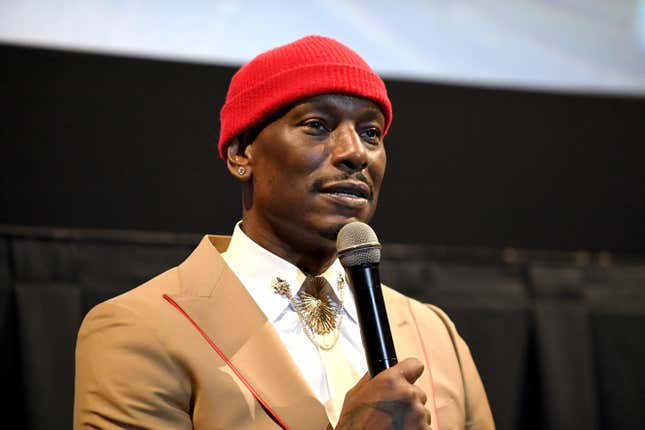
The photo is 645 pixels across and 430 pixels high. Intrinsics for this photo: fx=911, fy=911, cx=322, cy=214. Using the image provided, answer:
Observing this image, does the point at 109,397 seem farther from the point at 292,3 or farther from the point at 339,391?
the point at 292,3

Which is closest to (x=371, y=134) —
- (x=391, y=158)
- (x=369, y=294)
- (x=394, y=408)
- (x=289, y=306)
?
(x=289, y=306)

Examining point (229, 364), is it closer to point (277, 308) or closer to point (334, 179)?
point (277, 308)

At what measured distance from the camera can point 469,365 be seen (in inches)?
70.2

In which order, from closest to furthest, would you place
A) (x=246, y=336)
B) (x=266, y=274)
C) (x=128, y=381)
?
(x=128, y=381) → (x=246, y=336) → (x=266, y=274)

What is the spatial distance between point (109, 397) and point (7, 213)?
1.15 metres

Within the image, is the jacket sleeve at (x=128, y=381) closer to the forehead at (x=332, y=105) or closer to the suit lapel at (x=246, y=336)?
the suit lapel at (x=246, y=336)

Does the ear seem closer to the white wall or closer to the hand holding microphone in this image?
Result: the hand holding microphone

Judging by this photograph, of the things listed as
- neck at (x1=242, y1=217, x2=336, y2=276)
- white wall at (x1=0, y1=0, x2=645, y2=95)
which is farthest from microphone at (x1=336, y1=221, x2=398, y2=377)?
white wall at (x1=0, y1=0, x2=645, y2=95)

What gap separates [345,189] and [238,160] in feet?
0.89

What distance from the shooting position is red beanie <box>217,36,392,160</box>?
161cm

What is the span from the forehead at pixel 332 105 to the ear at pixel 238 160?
0.13 m

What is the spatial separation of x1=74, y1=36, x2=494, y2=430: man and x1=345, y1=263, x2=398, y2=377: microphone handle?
2.5 inches

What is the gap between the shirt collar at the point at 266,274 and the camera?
1.61m

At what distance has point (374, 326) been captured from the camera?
124 centimetres
